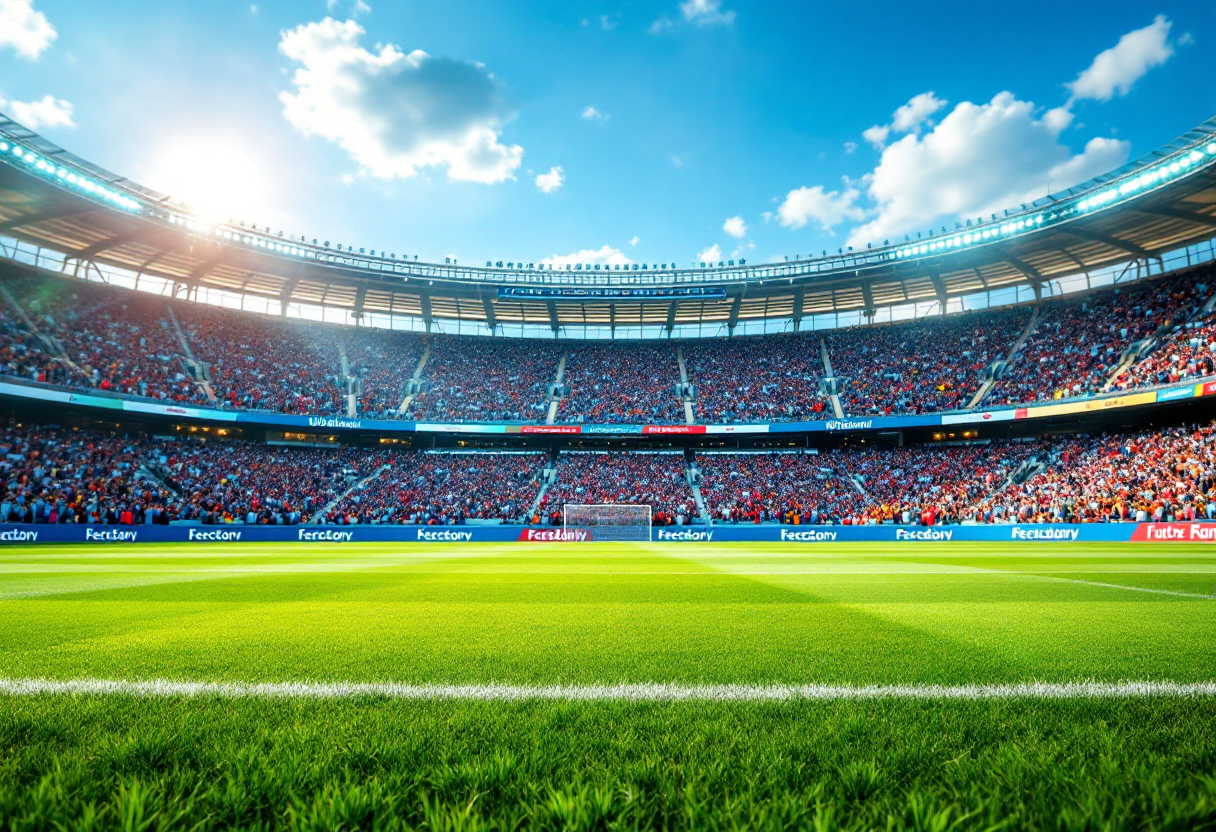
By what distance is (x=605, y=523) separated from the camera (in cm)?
3123

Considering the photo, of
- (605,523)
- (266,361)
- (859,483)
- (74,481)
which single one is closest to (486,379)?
(266,361)

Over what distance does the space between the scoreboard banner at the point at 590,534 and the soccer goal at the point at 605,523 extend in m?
0.16

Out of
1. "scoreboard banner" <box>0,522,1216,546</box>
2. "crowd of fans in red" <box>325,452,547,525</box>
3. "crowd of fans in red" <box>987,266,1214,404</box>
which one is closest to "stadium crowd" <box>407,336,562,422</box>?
"crowd of fans in red" <box>325,452,547,525</box>

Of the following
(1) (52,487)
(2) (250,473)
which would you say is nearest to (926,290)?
(2) (250,473)

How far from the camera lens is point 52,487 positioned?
25609mm

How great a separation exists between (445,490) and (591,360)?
54.4 feet

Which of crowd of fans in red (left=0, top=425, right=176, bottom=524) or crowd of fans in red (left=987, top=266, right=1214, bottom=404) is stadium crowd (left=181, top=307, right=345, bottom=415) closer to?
crowd of fans in red (left=0, top=425, right=176, bottom=524)

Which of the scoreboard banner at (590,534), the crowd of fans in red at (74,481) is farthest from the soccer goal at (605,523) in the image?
the crowd of fans in red at (74,481)

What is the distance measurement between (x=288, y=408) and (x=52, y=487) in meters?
11.7

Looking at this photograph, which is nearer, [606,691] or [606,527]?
[606,691]

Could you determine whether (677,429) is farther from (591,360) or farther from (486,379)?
(486,379)

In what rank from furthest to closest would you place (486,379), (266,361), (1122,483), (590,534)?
(486,379)
(266,361)
(590,534)
(1122,483)

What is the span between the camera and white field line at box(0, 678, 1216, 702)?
3.29 metres

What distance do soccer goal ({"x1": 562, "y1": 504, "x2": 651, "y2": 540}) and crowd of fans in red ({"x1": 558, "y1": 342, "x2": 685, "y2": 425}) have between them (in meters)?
8.28
